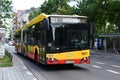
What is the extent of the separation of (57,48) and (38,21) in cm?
313

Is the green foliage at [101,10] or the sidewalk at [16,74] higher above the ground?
the green foliage at [101,10]

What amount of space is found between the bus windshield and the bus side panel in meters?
0.24

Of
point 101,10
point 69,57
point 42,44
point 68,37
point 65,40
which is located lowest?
point 69,57

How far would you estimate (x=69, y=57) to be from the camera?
704 inches

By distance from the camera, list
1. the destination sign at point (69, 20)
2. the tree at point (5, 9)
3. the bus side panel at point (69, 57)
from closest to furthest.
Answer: the bus side panel at point (69, 57), the destination sign at point (69, 20), the tree at point (5, 9)

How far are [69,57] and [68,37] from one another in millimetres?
972

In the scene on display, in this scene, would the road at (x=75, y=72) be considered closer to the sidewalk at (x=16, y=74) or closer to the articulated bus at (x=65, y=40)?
the sidewalk at (x=16, y=74)

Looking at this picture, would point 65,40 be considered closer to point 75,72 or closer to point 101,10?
point 75,72

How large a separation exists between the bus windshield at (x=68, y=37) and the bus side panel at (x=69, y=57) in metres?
0.24

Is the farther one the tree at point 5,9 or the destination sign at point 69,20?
the tree at point 5,9

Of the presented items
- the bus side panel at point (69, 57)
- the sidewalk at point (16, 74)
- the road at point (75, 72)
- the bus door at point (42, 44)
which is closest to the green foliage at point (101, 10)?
the road at point (75, 72)

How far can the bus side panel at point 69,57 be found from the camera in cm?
1772

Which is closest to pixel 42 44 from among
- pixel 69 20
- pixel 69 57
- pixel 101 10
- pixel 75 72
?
pixel 69 57

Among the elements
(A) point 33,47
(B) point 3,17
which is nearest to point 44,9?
(B) point 3,17
